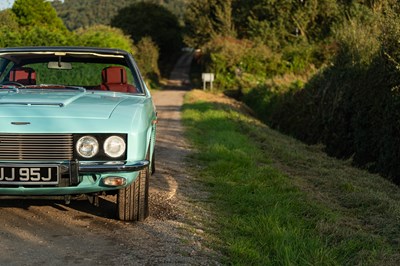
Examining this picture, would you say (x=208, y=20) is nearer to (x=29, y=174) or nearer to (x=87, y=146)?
(x=87, y=146)

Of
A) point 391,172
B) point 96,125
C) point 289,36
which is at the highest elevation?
point 289,36

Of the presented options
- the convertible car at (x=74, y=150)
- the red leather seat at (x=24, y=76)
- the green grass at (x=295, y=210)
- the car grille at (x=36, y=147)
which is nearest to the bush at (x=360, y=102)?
the green grass at (x=295, y=210)

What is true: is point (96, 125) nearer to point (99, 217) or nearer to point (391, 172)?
point (99, 217)

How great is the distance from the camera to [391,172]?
33.0 ft

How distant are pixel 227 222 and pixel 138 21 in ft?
210

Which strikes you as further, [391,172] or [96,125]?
[391,172]

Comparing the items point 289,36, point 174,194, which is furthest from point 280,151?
point 289,36

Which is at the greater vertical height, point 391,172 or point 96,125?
point 96,125

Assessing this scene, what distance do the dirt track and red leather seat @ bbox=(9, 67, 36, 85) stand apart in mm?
1486

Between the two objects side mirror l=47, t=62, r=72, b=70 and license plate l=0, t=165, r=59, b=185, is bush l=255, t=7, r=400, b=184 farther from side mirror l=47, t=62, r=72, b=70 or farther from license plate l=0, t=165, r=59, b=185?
A: license plate l=0, t=165, r=59, b=185

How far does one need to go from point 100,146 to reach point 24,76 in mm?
2363

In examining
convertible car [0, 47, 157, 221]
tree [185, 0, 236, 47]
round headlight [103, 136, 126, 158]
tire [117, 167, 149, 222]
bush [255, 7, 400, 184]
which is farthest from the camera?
tree [185, 0, 236, 47]

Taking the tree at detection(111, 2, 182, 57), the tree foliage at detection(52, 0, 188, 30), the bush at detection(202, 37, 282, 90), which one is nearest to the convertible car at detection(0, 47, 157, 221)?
the bush at detection(202, 37, 282, 90)

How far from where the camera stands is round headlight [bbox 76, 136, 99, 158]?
458 centimetres
